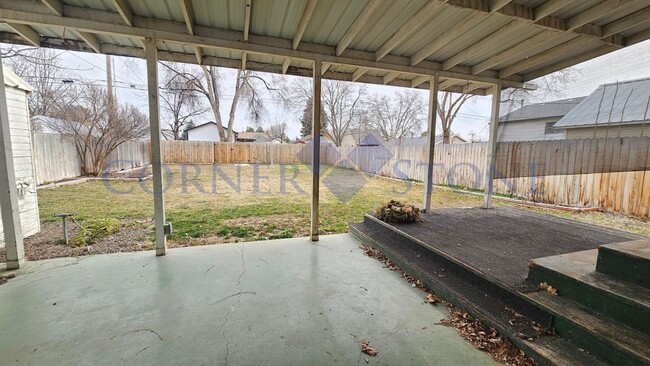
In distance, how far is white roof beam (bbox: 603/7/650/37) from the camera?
2596mm

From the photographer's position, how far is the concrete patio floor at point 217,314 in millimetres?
1689

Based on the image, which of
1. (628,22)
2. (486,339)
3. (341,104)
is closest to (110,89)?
(486,339)

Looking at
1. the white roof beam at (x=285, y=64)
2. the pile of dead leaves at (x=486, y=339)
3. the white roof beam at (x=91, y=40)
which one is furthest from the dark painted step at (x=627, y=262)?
the white roof beam at (x=91, y=40)

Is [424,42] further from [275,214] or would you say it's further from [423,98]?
[423,98]

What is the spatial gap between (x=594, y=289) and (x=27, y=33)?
17.5 feet

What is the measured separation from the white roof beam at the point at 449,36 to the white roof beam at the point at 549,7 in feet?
1.61

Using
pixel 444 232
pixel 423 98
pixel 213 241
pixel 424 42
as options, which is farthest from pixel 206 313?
pixel 423 98

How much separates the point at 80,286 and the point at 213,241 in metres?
1.48

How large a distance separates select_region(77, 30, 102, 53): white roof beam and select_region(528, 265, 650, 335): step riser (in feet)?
15.7

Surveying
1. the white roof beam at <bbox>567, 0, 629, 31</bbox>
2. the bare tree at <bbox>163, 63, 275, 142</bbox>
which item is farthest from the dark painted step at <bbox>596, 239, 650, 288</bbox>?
the bare tree at <bbox>163, 63, 275, 142</bbox>

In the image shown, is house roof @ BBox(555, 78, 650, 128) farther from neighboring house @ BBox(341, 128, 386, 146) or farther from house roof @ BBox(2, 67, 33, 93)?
neighboring house @ BBox(341, 128, 386, 146)

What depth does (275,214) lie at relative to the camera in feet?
17.5

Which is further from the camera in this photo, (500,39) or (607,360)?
(500,39)

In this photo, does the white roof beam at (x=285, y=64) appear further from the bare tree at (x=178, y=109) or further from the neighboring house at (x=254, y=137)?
the neighboring house at (x=254, y=137)
